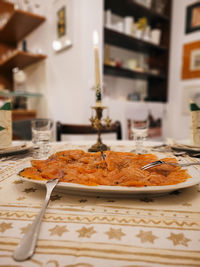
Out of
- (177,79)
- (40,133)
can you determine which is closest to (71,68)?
(40,133)

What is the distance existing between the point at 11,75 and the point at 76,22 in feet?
7.74

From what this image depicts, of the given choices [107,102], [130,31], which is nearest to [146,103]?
[107,102]

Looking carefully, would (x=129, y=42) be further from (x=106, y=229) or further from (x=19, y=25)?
(x=106, y=229)

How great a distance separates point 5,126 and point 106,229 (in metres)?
0.59

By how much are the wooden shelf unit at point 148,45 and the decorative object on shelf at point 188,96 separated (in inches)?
12.5

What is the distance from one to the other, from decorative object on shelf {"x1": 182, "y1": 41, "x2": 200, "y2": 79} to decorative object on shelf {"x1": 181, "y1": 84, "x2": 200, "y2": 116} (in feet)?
0.57

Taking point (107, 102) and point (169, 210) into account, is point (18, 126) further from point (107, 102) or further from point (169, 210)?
point (169, 210)

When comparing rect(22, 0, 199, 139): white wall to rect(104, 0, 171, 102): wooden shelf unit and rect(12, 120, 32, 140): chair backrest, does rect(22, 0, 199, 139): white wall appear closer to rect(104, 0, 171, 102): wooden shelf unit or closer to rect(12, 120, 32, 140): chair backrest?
rect(104, 0, 171, 102): wooden shelf unit

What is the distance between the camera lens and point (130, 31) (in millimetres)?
2523

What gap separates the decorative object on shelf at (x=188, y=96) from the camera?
9.37ft

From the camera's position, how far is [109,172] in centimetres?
41

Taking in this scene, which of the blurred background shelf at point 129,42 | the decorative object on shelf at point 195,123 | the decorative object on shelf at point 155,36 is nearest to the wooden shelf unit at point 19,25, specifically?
the blurred background shelf at point 129,42

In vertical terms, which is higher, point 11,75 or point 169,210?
point 11,75

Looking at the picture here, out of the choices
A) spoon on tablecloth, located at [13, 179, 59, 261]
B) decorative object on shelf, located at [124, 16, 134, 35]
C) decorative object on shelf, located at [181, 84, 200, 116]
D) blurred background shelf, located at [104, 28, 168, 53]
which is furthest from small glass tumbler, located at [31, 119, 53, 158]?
decorative object on shelf, located at [181, 84, 200, 116]
